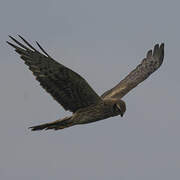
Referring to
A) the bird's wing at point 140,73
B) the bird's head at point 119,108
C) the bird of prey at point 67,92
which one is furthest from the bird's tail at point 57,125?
the bird's wing at point 140,73

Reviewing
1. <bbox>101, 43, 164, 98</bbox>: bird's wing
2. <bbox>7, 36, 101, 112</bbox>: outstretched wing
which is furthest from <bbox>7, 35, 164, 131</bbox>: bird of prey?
<bbox>101, 43, 164, 98</bbox>: bird's wing

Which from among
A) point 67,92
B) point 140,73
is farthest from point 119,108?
point 140,73

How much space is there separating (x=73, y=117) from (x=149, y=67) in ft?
13.1

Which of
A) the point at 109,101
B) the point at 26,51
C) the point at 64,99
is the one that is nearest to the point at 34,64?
the point at 26,51

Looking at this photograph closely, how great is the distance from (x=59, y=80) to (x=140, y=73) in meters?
3.97

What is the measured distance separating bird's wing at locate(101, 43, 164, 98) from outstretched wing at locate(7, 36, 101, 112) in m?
1.75

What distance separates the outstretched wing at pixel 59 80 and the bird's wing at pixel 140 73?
69.0 inches

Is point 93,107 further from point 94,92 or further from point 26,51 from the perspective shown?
point 26,51

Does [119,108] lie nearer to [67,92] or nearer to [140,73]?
[67,92]

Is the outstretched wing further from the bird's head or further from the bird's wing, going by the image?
the bird's wing

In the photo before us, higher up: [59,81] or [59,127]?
[59,81]

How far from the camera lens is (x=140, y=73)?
14.7m

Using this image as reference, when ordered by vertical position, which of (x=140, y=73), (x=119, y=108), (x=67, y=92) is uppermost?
(x=67, y=92)

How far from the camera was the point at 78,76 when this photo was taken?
10.7 meters
